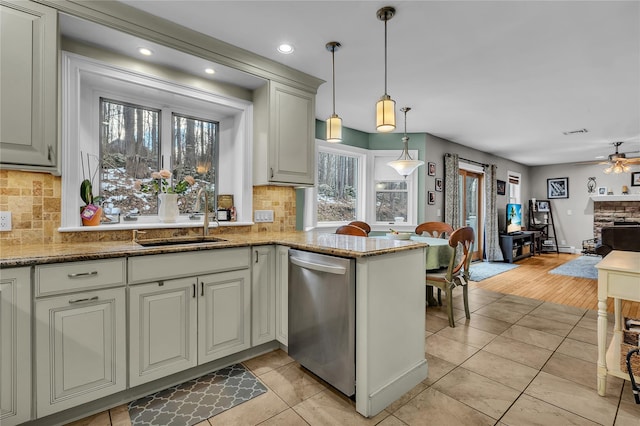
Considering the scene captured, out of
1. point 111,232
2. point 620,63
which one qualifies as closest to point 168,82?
point 111,232

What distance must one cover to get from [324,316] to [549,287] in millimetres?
4432

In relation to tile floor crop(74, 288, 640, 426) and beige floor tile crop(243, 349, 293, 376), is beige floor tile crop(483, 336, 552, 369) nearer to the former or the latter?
tile floor crop(74, 288, 640, 426)

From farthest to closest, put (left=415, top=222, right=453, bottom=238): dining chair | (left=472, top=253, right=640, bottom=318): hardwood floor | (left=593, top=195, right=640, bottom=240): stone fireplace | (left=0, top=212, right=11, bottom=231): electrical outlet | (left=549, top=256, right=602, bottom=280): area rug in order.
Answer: (left=593, top=195, right=640, bottom=240): stone fireplace, (left=549, top=256, right=602, bottom=280): area rug, (left=415, top=222, right=453, bottom=238): dining chair, (left=472, top=253, right=640, bottom=318): hardwood floor, (left=0, top=212, right=11, bottom=231): electrical outlet

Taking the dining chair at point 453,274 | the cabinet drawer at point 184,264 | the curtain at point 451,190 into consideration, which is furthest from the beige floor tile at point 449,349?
the curtain at point 451,190

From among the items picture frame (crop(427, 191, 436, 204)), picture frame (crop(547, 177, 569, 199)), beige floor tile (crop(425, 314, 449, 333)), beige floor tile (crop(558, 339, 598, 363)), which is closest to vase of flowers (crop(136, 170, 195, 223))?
beige floor tile (crop(425, 314, 449, 333))

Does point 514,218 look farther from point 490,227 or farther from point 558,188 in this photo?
point 558,188

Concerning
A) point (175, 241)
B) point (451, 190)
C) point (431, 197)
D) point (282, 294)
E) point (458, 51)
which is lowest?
point (282, 294)

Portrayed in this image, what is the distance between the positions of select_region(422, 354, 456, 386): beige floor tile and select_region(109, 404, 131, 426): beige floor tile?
182 cm

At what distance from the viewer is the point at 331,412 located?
179cm

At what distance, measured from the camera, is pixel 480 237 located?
23.0 feet

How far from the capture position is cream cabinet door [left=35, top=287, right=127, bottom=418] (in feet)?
5.17

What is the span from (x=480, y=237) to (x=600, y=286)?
546cm

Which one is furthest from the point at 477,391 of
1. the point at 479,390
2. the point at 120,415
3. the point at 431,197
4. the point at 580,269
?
the point at 580,269

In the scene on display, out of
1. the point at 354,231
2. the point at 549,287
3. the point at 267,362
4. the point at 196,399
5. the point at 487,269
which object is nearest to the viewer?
the point at 196,399
